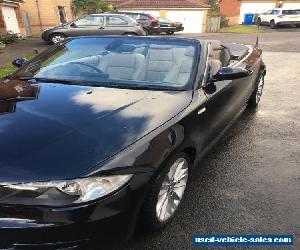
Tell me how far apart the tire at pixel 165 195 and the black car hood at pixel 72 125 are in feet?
1.21

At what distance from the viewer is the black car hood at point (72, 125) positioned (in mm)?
2172

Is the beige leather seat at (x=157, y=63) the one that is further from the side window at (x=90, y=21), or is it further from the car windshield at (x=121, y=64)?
the side window at (x=90, y=21)

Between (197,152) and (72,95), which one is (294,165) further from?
(72,95)

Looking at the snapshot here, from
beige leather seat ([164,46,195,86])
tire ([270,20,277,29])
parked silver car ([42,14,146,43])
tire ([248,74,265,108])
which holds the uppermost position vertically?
beige leather seat ([164,46,195,86])

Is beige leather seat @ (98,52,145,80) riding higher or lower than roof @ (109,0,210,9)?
higher

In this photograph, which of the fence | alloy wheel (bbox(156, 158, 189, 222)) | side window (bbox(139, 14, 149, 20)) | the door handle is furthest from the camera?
the fence

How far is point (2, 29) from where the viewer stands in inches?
798

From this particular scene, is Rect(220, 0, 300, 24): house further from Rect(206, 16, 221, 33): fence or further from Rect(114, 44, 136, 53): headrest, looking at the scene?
Rect(114, 44, 136, 53): headrest

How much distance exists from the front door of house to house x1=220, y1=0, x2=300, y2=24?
27.0m

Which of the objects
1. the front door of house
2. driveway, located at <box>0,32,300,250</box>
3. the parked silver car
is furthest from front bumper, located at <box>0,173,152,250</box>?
the front door of house


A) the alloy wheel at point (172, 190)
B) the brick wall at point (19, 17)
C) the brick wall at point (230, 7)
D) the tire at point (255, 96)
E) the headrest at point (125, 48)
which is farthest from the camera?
the brick wall at point (230, 7)

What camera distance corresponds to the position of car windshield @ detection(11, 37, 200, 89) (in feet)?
11.6

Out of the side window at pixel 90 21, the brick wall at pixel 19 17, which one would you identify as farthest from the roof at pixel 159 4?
the side window at pixel 90 21

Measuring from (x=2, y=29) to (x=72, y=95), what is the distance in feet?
63.7
